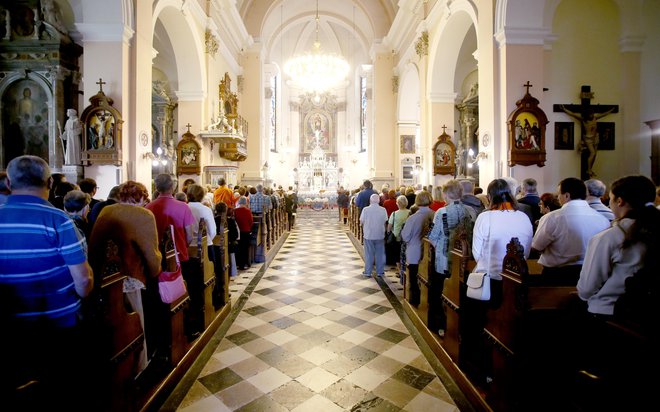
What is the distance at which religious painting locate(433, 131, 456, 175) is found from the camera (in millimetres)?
11312

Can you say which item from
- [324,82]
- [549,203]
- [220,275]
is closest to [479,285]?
[549,203]

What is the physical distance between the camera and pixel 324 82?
658 inches

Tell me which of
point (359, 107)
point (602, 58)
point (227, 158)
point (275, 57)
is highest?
point (275, 57)

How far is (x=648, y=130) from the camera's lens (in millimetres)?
8234

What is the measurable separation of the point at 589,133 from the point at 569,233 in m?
6.68

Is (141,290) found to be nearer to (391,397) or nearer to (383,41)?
A: (391,397)

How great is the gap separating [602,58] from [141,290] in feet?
32.8

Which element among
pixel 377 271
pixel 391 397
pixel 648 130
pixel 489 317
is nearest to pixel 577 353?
pixel 489 317

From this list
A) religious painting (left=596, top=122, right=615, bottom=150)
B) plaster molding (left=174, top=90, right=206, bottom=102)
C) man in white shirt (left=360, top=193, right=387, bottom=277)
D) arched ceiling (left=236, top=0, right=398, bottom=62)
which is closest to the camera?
man in white shirt (left=360, top=193, right=387, bottom=277)

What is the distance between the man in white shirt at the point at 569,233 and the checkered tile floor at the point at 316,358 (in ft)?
4.21

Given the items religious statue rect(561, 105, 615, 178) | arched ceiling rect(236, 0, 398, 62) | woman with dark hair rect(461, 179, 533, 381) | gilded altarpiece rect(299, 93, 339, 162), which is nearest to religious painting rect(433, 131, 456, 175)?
religious statue rect(561, 105, 615, 178)

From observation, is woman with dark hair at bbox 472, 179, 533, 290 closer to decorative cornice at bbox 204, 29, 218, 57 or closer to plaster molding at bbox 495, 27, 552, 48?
plaster molding at bbox 495, 27, 552, 48

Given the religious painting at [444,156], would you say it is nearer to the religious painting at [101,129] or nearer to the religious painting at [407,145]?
the religious painting at [407,145]

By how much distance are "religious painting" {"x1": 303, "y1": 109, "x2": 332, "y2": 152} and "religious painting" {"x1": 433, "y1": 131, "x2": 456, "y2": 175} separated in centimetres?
1516
